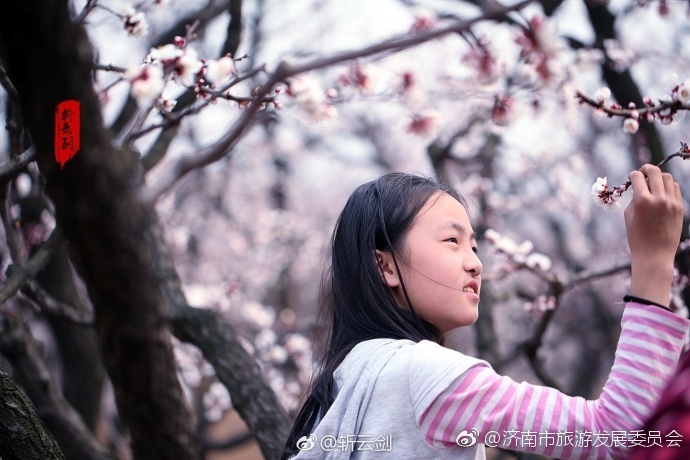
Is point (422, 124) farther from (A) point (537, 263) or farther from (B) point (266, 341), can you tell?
(B) point (266, 341)

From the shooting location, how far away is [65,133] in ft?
4.23

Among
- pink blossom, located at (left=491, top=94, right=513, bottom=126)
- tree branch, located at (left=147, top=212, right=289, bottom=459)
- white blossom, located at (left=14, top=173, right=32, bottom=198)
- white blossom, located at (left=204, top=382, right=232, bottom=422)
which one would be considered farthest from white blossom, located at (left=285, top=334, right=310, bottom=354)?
pink blossom, located at (left=491, top=94, right=513, bottom=126)

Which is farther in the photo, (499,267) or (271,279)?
(271,279)

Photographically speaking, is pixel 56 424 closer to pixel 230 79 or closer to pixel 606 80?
pixel 230 79

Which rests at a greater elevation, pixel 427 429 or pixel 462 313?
pixel 462 313

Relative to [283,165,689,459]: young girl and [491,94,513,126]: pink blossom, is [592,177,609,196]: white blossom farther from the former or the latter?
[491,94,513,126]: pink blossom

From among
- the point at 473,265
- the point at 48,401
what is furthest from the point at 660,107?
the point at 48,401

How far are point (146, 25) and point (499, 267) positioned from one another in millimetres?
1892

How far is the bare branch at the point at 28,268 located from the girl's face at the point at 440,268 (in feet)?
3.69

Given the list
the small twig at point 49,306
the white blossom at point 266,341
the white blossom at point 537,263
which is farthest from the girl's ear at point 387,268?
the white blossom at point 266,341

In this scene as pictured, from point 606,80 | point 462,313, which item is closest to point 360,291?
point 462,313

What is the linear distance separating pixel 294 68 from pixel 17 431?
4.20 feet

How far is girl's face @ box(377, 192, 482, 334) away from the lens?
1.64 meters

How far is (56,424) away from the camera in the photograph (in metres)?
2.88
